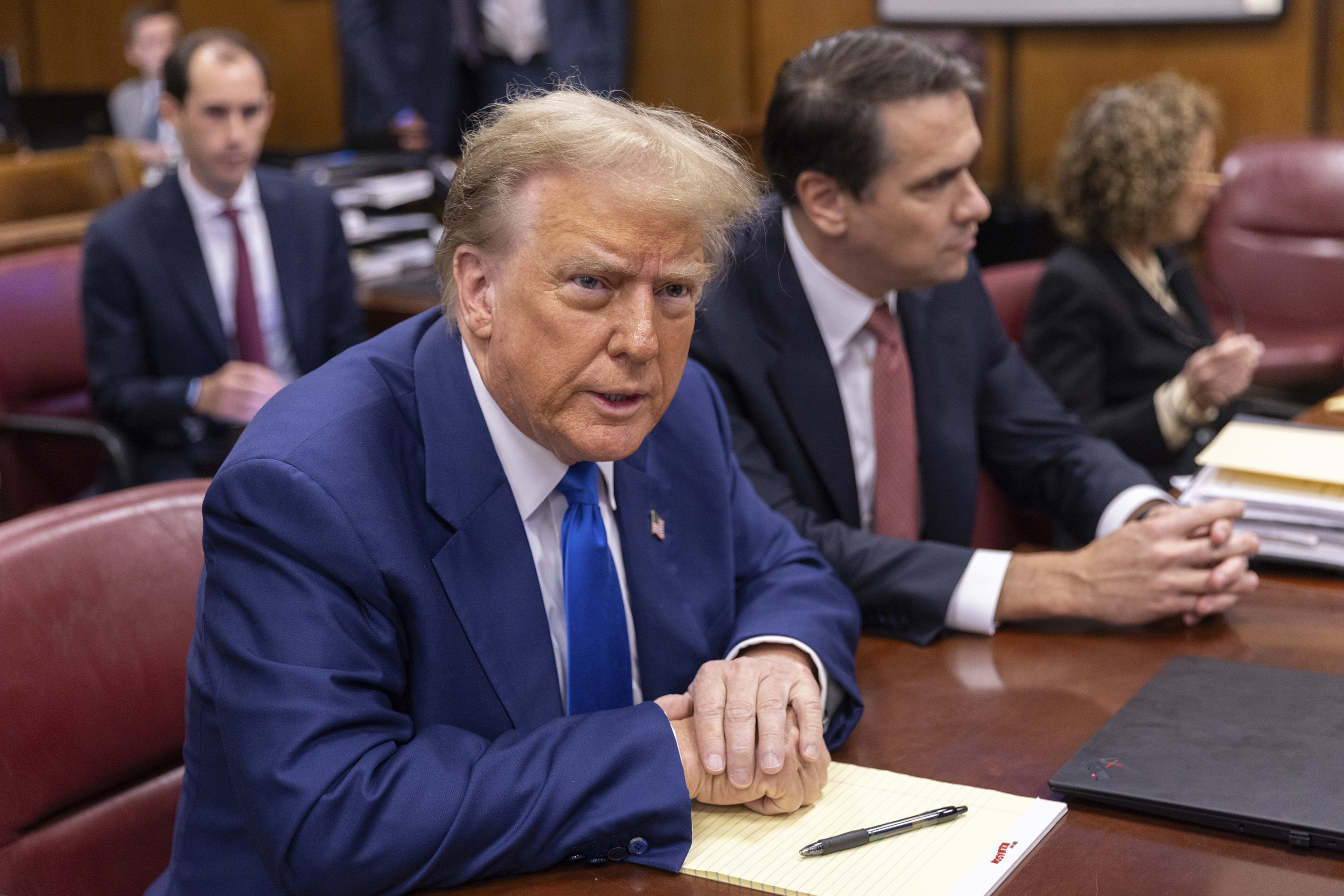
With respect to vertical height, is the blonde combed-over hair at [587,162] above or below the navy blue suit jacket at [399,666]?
above

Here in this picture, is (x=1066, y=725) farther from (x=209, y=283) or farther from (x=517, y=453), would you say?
(x=209, y=283)

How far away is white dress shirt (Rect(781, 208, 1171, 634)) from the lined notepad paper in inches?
32.6

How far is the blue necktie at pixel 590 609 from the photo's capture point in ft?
4.22

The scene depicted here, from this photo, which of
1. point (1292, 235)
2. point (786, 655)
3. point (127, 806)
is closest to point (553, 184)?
point (786, 655)

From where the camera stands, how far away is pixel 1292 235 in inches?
168

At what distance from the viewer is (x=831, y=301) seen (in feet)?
6.59

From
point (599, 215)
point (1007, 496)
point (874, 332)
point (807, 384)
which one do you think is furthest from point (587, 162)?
point (1007, 496)

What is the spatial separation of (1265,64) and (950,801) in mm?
4367

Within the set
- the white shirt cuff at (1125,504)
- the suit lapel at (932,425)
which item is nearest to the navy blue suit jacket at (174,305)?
the suit lapel at (932,425)

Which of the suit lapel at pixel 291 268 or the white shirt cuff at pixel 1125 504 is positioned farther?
the suit lapel at pixel 291 268

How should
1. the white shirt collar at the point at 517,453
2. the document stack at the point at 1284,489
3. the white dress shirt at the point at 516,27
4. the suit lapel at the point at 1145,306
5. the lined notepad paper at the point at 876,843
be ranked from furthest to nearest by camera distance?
the white dress shirt at the point at 516,27 → the suit lapel at the point at 1145,306 → the document stack at the point at 1284,489 → the white shirt collar at the point at 517,453 → the lined notepad paper at the point at 876,843

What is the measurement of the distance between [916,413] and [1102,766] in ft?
2.98

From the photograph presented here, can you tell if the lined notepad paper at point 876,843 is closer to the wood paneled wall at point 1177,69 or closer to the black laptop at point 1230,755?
the black laptop at point 1230,755

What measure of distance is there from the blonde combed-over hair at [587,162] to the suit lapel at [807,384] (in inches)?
25.6
